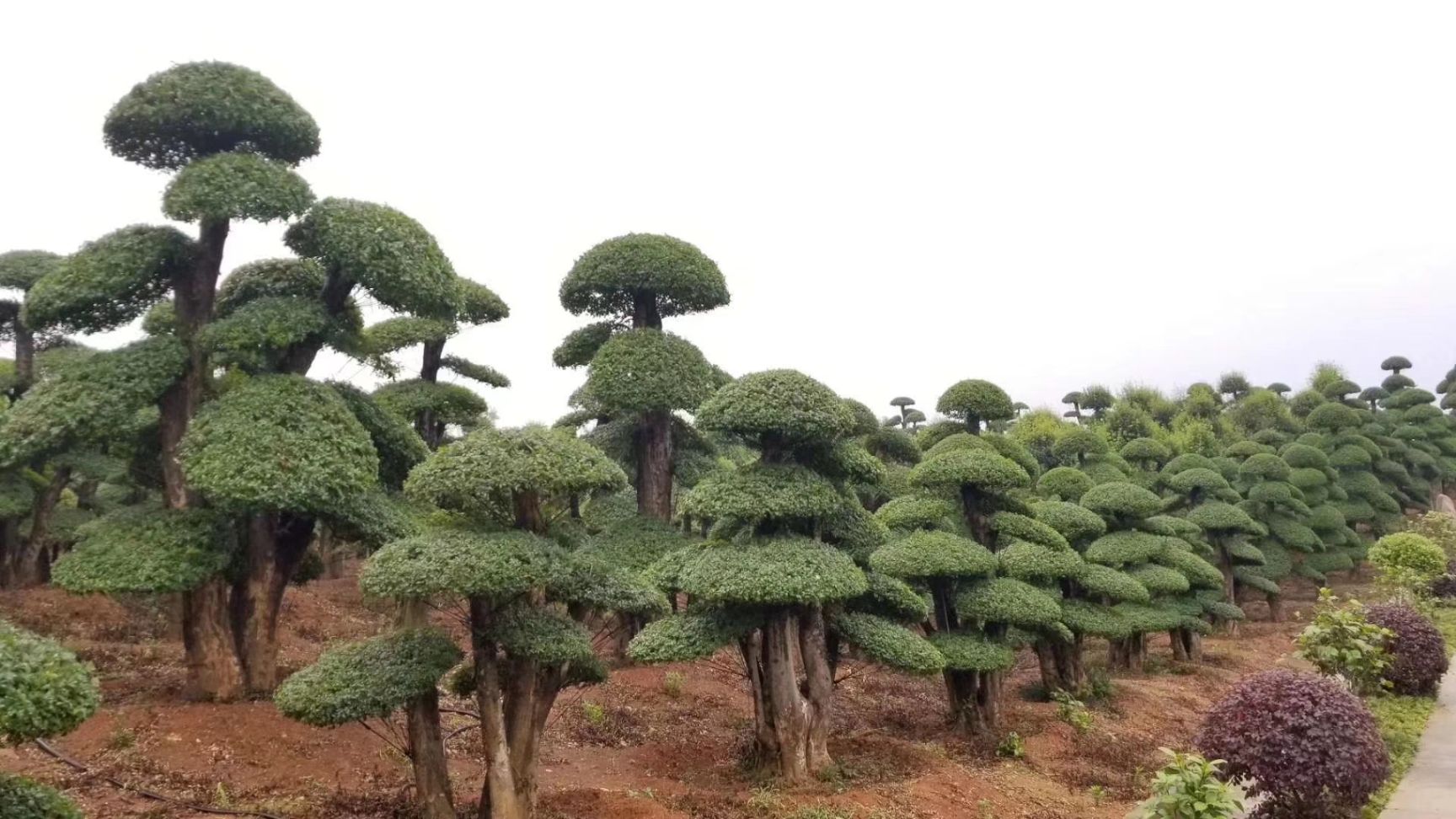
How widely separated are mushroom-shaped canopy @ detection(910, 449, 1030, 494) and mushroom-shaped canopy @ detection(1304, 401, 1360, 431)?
24.8m

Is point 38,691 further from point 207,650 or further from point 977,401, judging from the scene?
point 977,401

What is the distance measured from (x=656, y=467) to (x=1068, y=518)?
7.58 m

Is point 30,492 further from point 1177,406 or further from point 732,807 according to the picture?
point 1177,406

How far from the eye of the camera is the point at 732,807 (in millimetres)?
8531

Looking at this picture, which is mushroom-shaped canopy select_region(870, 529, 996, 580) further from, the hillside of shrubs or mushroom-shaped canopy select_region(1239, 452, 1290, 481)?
mushroom-shaped canopy select_region(1239, 452, 1290, 481)

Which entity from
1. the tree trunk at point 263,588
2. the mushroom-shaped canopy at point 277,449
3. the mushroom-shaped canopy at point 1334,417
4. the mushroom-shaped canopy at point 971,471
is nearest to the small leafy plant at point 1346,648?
the mushroom-shaped canopy at point 971,471

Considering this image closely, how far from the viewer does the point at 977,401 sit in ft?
50.9

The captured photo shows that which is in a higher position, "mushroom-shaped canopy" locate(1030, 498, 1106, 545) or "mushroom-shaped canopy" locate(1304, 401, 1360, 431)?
"mushroom-shaped canopy" locate(1304, 401, 1360, 431)

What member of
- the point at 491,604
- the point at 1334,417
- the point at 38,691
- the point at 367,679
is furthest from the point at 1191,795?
the point at 1334,417

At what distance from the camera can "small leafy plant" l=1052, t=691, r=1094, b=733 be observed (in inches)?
495

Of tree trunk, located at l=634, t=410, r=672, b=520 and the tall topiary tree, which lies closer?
the tall topiary tree

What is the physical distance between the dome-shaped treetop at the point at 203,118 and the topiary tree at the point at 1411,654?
59.4 feet

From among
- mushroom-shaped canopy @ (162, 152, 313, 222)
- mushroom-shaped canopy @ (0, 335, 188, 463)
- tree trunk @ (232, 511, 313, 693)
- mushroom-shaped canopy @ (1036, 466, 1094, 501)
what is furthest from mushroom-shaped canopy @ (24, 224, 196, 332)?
mushroom-shaped canopy @ (1036, 466, 1094, 501)

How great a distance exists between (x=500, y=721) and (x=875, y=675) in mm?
10920
